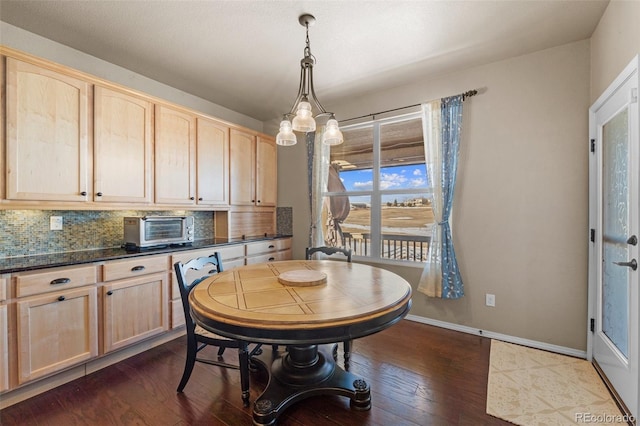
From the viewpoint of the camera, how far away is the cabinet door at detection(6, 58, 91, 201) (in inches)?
74.9

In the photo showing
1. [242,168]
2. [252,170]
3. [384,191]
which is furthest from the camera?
[252,170]

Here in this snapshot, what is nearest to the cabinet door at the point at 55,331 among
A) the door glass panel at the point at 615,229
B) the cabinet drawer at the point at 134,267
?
the cabinet drawer at the point at 134,267

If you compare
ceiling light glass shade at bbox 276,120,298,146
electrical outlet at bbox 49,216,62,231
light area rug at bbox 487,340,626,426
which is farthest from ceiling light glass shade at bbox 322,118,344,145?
electrical outlet at bbox 49,216,62,231

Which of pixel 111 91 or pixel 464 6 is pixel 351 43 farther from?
pixel 111 91

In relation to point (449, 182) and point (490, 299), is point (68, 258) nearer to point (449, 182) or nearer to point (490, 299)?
point (449, 182)

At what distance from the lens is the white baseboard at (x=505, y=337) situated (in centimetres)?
239

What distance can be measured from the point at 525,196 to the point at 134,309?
3.60 meters

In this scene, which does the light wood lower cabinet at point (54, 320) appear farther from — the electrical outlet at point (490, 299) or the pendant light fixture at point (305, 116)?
the electrical outlet at point (490, 299)

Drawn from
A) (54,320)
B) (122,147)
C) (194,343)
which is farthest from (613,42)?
(54,320)

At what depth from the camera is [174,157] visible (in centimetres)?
290

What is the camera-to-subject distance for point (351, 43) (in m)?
2.41

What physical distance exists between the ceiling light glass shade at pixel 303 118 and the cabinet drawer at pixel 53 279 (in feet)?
6.14

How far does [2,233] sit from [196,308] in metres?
1.92

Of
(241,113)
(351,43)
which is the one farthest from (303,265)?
(241,113)
